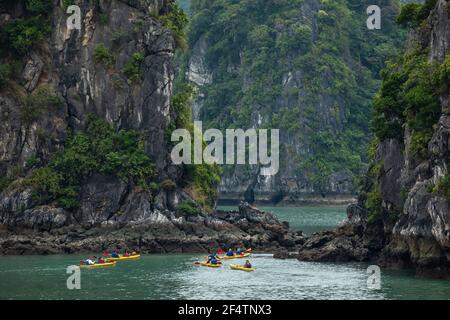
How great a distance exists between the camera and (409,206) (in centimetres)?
6297

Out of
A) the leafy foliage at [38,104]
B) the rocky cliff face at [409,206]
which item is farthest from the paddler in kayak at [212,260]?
the leafy foliage at [38,104]

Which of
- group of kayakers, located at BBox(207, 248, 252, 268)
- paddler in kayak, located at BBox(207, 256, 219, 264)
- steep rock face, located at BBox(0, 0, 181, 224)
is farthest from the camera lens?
steep rock face, located at BBox(0, 0, 181, 224)

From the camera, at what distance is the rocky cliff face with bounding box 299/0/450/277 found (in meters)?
60.2

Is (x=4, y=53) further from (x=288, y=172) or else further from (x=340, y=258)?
(x=288, y=172)

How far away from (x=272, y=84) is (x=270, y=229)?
300 feet

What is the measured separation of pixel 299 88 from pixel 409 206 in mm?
114724

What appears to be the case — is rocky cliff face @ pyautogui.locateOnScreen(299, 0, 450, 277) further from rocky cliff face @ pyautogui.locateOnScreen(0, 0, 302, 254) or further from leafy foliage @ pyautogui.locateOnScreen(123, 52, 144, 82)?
leafy foliage @ pyautogui.locateOnScreen(123, 52, 144, 82)

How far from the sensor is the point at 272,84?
588 ft

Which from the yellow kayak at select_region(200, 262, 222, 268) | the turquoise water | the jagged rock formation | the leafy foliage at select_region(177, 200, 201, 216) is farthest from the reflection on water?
the turquoise water

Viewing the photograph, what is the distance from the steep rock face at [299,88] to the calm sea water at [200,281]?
311 feet

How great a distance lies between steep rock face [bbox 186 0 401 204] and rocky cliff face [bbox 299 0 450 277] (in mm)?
91676

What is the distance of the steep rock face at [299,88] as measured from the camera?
173 meters

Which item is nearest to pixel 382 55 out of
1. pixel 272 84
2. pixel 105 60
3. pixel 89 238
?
pixel 272 84

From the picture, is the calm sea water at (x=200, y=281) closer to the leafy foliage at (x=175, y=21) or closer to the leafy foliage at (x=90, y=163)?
the leafy foliage at (x=90, y=163)
